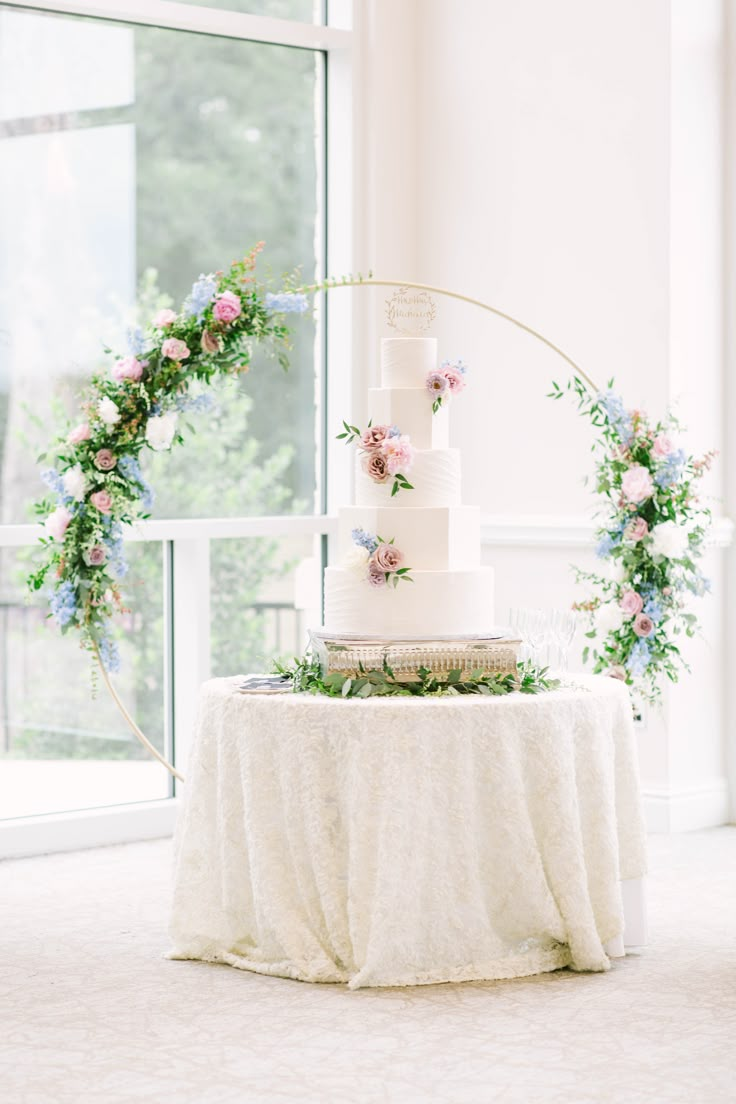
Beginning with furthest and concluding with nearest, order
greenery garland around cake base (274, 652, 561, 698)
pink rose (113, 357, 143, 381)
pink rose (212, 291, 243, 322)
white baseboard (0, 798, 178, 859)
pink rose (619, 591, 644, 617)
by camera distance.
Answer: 1. white baseboard (0, 798, 178, 859)
2. pink rose (619, 591, 644, 617)
3. pink rose (113, 357, 143, 381)
4. pink rose (212, 291, 243, 322)
5. greenery garland around cake base (274, 652, 561, 698)

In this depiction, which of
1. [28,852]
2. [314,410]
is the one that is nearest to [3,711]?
[28,852]

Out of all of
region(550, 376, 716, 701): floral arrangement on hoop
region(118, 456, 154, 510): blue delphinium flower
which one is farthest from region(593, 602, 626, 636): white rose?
region(118, 456, 154, 510): blue delphinium flower

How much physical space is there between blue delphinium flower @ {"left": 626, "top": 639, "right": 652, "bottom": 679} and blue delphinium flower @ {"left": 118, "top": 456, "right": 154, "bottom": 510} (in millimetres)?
1562

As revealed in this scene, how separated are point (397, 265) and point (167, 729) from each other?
2.06m

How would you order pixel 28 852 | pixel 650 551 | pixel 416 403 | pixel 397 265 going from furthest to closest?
1. pixel 397 265
2. pixel 28 852
3. pixel 650 551
4. pixel 416 403

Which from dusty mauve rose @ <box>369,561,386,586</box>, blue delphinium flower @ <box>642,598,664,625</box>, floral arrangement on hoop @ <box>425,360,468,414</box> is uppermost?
floral arrangement on hoop @ <box>425,360,468,414</box>

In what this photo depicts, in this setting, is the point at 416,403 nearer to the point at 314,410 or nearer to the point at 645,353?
the point at 645,353

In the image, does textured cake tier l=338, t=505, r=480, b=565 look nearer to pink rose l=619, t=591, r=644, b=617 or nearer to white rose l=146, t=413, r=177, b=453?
white rose l=146, t=413, r=177, b=453

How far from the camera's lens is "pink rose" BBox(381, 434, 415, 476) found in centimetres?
450

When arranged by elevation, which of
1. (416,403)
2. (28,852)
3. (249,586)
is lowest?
(28,852)

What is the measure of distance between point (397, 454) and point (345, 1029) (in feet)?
4.85

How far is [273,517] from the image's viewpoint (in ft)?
22.0

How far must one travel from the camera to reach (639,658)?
5.37 meters

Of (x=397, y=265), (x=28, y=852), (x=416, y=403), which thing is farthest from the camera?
(x=397, y=265)
